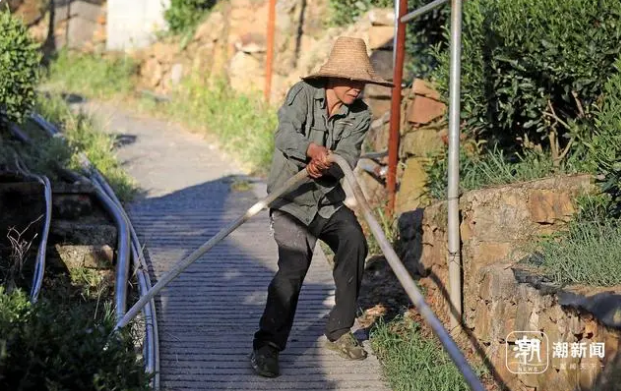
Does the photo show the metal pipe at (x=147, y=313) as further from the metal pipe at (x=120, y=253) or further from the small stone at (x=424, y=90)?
the small stone at (x=424, y=90)

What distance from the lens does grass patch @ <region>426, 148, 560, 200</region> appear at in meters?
8.03

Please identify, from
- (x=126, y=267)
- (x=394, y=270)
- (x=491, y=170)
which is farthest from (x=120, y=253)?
(x=394, y=270)

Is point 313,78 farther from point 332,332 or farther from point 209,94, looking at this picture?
point 209,94

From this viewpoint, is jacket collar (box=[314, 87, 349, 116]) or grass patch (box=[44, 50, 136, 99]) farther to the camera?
grass patch (box=[44, 50, 136, 99])

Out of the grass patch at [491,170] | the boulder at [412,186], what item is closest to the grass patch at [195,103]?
the boulder at [412,186]

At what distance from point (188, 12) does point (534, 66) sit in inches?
505

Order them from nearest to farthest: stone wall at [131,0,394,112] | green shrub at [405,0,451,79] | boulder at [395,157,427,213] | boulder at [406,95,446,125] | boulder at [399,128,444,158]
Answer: boulder at [395,157,427,213]
boulder at [399,128,444,158]
boulder at [406,95,446,125]
green shrub at [405,0,451,79]
stone wall at [131,0,394,112]

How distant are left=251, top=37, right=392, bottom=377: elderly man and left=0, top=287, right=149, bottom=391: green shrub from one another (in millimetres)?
1952

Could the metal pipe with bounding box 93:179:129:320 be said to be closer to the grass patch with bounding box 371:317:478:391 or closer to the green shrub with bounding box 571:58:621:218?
the grass patch with bounding box 371:317:478:391

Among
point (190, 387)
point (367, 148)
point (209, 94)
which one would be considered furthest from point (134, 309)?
point (209, 94)

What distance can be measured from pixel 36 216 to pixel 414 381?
372cm

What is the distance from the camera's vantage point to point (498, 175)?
8227mm

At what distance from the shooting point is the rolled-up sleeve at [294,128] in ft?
22.3

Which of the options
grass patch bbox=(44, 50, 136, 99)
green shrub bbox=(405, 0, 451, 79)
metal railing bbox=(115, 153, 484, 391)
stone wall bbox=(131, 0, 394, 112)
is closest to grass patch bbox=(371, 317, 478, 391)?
metal railing bbox=(115, 153, 484, 391)
